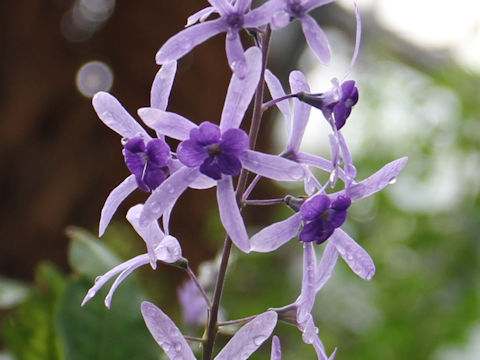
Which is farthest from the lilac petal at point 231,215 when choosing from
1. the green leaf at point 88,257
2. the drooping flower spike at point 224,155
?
the green leaf at point 88,257

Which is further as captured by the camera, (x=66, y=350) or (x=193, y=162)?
(x=66, y=350)

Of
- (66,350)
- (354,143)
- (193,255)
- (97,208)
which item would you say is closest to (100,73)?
(97,208)

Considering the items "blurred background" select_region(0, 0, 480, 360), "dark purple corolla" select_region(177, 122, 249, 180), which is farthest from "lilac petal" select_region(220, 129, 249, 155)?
"blurred background" select_region(0, 0, 480, 360)

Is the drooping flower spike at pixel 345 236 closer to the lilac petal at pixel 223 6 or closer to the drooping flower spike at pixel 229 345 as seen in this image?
the drooping flower spike at pixel 229 345

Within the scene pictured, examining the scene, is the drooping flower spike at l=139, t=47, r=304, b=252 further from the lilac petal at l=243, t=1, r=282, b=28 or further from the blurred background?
the blurred background

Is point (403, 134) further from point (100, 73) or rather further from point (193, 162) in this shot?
point (193, 162)

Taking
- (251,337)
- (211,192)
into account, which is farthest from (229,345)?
(211,192)

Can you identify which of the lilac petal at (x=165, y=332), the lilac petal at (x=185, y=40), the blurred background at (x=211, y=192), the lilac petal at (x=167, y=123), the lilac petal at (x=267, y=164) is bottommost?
the blurred background at (x=211, y=192)
